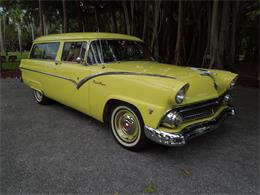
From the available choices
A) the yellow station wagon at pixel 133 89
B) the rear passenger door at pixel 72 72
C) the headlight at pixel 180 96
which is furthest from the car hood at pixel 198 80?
the rear passenger door at pixel 72 72

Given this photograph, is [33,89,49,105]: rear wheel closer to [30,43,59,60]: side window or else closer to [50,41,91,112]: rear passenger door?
[30,43,59,60]: side window

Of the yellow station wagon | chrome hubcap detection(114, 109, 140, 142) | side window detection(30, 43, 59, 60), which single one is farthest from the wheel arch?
side window detection(30, 43, 59, 60)

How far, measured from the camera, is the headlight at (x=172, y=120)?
283 centimetres

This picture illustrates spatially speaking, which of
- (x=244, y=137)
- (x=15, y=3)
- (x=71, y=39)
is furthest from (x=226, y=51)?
(x=15, y=3)

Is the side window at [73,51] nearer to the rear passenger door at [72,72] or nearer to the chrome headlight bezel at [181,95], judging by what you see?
the rear passenger door at [72,72]

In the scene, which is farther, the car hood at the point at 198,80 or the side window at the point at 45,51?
the side window at the point at 45,51

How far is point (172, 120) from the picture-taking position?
9.27 ft

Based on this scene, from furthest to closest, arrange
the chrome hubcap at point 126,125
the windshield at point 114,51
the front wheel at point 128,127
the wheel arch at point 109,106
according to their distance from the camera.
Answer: the windshield at point 114,51 → the wheel arch at point 109,106 → the chrome hubcap at point 126,125 → the front wheel at point 128,127

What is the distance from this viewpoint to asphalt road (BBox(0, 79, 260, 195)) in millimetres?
2557

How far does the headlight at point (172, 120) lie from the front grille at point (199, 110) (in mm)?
100

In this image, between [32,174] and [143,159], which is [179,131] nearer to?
[143,159]

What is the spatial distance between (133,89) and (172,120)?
27.1 inches

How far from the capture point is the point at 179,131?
285cm

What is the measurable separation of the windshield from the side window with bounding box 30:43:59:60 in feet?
4.31
